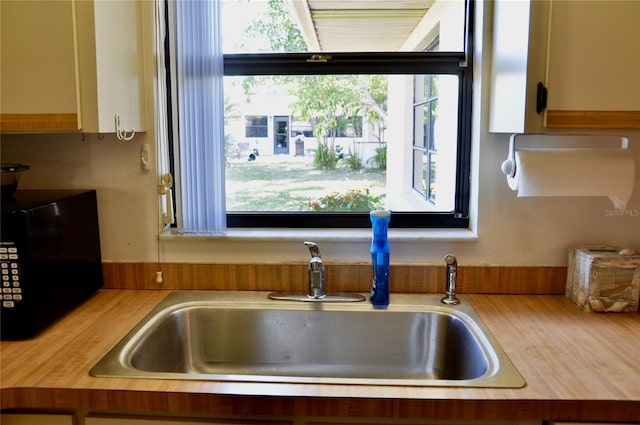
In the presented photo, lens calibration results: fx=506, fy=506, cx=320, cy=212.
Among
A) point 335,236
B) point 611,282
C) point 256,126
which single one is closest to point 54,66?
point 256,126

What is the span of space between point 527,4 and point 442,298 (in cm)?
82

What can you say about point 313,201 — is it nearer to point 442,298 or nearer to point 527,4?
point 442,298

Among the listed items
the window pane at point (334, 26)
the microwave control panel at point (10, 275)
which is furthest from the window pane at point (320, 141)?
the microwave control panel at point (10, 275)

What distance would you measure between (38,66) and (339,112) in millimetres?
894

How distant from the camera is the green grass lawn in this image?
176 cm

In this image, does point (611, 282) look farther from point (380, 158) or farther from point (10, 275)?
point (10, 275)

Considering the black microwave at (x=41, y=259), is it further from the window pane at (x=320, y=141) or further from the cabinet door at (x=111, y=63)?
the window pane at (x=320, y=141)

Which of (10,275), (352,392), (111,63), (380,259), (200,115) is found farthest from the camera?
Answer: (200,115)

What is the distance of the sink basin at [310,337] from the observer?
4.71 ft

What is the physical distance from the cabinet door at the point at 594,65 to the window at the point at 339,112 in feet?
1.41

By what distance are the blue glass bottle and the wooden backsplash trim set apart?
0.11 m

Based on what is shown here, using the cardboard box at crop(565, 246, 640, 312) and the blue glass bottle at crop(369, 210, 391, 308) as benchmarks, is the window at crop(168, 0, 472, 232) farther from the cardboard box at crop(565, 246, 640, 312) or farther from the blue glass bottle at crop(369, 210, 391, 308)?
the cardboard box at crop(565, 246, 640, 312)

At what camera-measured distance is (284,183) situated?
177cm

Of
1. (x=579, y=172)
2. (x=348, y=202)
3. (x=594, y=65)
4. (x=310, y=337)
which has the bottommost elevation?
(x=310, y=337)
